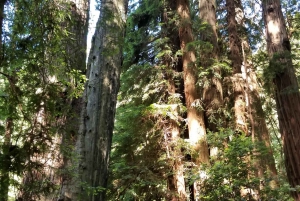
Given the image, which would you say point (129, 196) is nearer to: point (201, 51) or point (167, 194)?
point (167, 194)

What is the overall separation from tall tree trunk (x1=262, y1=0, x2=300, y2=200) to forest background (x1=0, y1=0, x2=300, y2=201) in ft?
0.08

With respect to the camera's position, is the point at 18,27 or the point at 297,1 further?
the point at 297,1

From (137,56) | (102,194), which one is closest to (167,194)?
(102,194)

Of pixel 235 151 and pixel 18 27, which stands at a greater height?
pixel 18 27

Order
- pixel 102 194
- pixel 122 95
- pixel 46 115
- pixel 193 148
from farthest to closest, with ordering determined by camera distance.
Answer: pixel 122 95 → pixel 193 148 → pixel 102 194 → pixel 46 115

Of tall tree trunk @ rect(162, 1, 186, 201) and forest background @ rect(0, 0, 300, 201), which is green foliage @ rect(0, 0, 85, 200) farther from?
tall tree trunk @ rect(162, 1, 186, 201)

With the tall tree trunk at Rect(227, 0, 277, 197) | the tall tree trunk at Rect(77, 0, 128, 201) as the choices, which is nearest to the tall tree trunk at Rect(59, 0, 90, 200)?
the tall tree trunk at Rect(77, 0, 128, 201)

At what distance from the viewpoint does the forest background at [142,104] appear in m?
3.04

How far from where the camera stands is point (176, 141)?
8.02 m

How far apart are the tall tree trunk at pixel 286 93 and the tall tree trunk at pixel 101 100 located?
14.7 ft

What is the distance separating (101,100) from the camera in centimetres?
494

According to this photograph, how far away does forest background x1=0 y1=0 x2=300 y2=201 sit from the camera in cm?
304

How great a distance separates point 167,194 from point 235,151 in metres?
2.54

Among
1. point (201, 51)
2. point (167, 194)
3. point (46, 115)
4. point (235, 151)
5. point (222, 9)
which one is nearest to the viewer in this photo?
point (46, 115)
